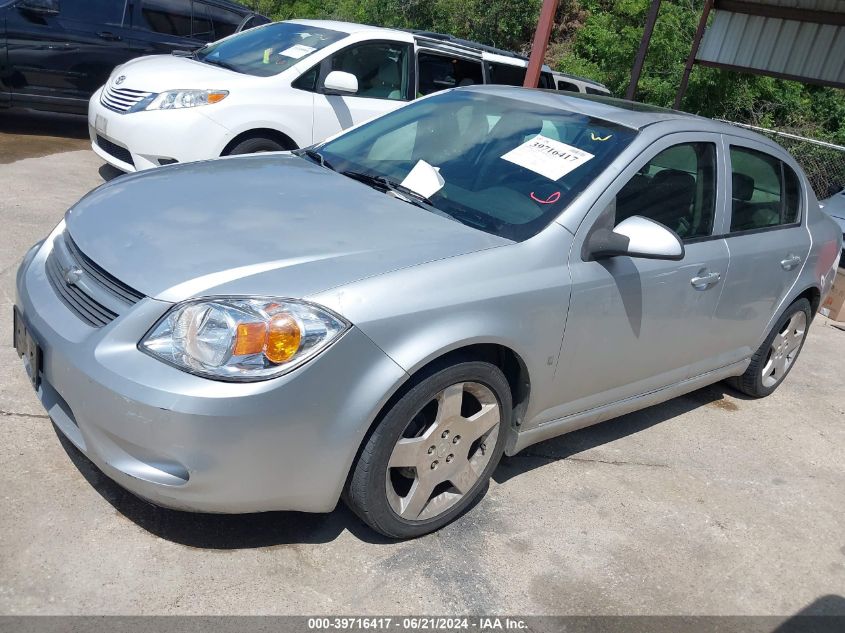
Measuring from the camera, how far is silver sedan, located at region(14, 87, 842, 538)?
2689 mm

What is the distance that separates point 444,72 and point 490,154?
4.14 meters

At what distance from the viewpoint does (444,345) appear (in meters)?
2.95

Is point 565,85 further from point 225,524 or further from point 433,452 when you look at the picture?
point 225,524

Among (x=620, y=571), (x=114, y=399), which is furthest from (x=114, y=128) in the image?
(x=620, y=571)

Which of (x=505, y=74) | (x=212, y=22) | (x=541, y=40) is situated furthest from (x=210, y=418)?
(x=212, y=22)

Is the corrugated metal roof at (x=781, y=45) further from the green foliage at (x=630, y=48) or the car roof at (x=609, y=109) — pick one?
the car roof at (x=609, y=109)

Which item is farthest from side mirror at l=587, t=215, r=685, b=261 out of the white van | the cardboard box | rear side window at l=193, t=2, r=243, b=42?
rear side window at l=193, t=2, r=243, b=42

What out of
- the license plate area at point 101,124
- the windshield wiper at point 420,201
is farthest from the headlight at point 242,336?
the license plate area at point 101,124

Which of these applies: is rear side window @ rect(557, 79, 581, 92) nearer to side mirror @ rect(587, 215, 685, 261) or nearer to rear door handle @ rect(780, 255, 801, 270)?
rear door handle @ rect(780, 255, 801, 270)

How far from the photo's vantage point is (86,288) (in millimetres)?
2969

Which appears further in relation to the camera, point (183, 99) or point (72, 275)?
point (183, 99)

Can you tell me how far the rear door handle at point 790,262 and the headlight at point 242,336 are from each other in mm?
2945

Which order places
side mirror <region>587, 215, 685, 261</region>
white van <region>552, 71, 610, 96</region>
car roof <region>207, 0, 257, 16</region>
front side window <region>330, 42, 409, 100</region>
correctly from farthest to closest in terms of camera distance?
car roof <region>207, 0, 257, 16</region>
white van <region>552, 71, 610, 96</region>
front side window <region>330, 42, 409, 100</region>
side mirror <region>587, 215, 685, 261</region>

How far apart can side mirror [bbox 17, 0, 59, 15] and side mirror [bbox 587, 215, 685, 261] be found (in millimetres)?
7232
